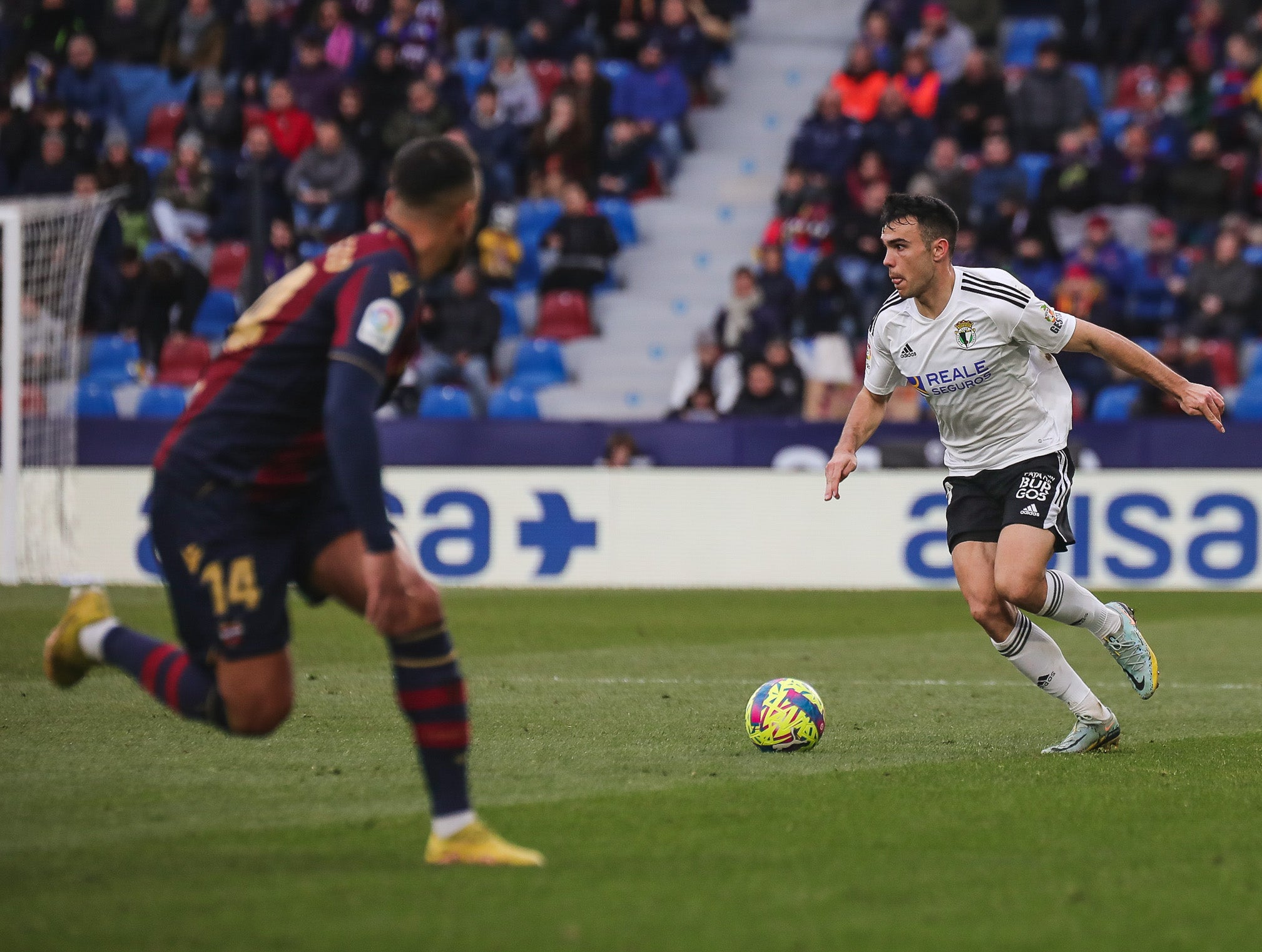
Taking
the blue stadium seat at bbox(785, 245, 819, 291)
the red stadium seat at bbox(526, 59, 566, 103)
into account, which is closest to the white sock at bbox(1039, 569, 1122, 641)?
the blue stadium seat at bbox(785, 245, 819, 291)

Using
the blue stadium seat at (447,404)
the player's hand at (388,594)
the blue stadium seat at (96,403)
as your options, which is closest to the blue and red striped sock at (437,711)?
the player's hand at (388,594)

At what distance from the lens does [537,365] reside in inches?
764

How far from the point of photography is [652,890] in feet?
14.5

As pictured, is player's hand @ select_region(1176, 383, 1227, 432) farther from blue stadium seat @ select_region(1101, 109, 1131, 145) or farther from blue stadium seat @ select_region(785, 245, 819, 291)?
blue stadium seat @ select_region(1101, 109, 1131, 145)

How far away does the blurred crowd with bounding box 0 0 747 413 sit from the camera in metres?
19.5

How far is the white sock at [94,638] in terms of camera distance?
532cm

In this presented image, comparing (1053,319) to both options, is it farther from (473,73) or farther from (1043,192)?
(473,73)

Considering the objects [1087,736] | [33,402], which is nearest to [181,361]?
[33,402]

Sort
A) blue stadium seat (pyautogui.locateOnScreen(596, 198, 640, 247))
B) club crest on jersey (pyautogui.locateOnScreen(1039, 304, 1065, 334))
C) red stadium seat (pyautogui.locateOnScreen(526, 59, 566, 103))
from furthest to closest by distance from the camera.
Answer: red stadium seat (pyautogui.locateOnScreen(526, 59, 566, 103)) < blue stadium seat (pyautogui.locateOnScreen(596, 198, 640, 247)) < club crest on jersey (pyautogui.locateOnScreen(1039, 304, 1065, 334))

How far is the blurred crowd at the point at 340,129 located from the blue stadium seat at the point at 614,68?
31mm

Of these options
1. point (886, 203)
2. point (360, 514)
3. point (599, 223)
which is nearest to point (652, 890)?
A: point (360, 514)

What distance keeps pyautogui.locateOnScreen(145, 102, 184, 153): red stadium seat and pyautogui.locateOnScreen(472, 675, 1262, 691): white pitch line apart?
46.4 feet

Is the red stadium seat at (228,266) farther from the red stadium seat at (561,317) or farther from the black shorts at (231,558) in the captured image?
the black shorts at (231,558)

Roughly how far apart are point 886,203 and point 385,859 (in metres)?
3.68
